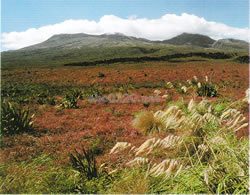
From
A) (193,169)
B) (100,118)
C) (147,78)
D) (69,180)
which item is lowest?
(147,78)

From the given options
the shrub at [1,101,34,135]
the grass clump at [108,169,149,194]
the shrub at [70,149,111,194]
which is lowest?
the shrub at [1,101,34,135]

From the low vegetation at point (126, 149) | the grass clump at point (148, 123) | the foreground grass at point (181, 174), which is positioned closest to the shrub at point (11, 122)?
the low vegetation at point (126, 149)

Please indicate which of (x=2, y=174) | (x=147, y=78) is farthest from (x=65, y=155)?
(x=147, y=78)

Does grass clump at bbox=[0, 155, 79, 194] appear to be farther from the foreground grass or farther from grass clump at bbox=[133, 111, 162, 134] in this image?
grass clump at bbox=[133, 111, 162, 134]

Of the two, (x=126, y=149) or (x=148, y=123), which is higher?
(x=148, y=123)

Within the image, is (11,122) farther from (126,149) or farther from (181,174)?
(181,174)

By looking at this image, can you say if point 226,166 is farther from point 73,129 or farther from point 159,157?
point 73,129

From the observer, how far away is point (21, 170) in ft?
24.3

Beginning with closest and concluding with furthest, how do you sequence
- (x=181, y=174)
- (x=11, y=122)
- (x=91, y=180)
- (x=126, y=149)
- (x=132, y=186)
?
(x=181, y=174)
(x=132, y=186)
(x=91, y=180)
(x=126, y=149)
(x=11, y=122)

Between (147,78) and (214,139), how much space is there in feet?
123

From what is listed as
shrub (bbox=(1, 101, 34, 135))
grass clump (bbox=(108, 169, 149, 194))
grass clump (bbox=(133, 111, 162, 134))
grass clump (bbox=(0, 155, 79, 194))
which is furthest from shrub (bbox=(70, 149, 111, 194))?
shrub (bbox=(1, 101, 34, 135))

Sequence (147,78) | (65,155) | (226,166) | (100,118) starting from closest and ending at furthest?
(226,166), (65,155), (100,118), (147,78)

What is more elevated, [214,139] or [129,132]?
[214,139]

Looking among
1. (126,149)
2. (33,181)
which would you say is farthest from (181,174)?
(126,149)
